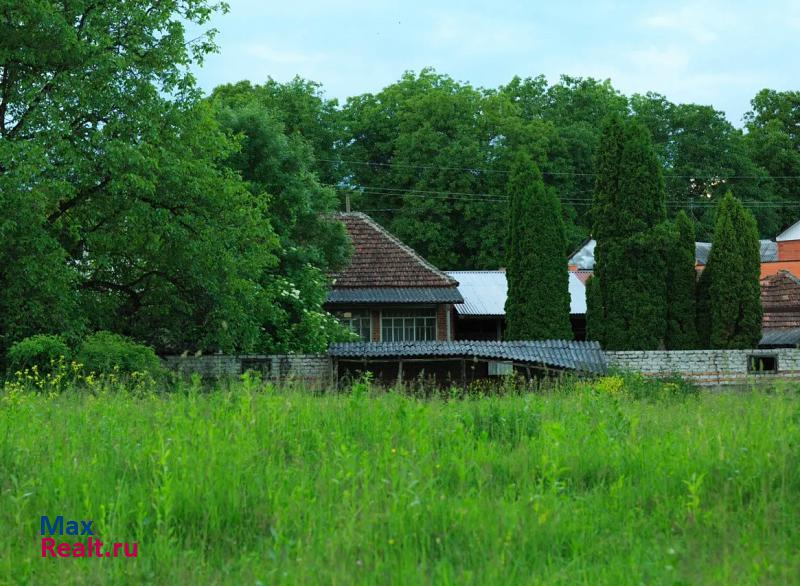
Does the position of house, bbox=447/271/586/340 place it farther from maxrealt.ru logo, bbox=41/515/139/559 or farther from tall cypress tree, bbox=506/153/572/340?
maxrealt.ru logo, bbox=41/515/139/559

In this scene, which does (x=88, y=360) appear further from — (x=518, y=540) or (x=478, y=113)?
(x=478, y=113)

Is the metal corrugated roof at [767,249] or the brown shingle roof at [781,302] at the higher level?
the metal corrugated roof at [767,249]

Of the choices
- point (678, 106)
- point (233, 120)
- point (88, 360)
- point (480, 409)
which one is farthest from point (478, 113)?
point (480, 409)

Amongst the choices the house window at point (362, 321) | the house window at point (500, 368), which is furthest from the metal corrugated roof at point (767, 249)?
the house window at point (500, 368)

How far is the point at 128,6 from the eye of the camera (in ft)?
67.7

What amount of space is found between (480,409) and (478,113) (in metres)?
50.9

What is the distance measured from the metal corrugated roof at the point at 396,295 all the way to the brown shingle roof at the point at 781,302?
1363cm

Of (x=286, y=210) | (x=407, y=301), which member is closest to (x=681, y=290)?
(x=407, y=301)

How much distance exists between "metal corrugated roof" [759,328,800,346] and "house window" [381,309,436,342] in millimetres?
12914

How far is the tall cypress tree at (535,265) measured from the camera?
33906 millimetres

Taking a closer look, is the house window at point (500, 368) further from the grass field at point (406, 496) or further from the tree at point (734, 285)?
the grass field at point (406, 496)

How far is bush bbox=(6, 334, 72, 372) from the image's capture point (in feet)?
56.5

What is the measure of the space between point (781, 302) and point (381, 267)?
56.9 feet

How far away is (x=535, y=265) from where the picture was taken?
3431 centimetres
